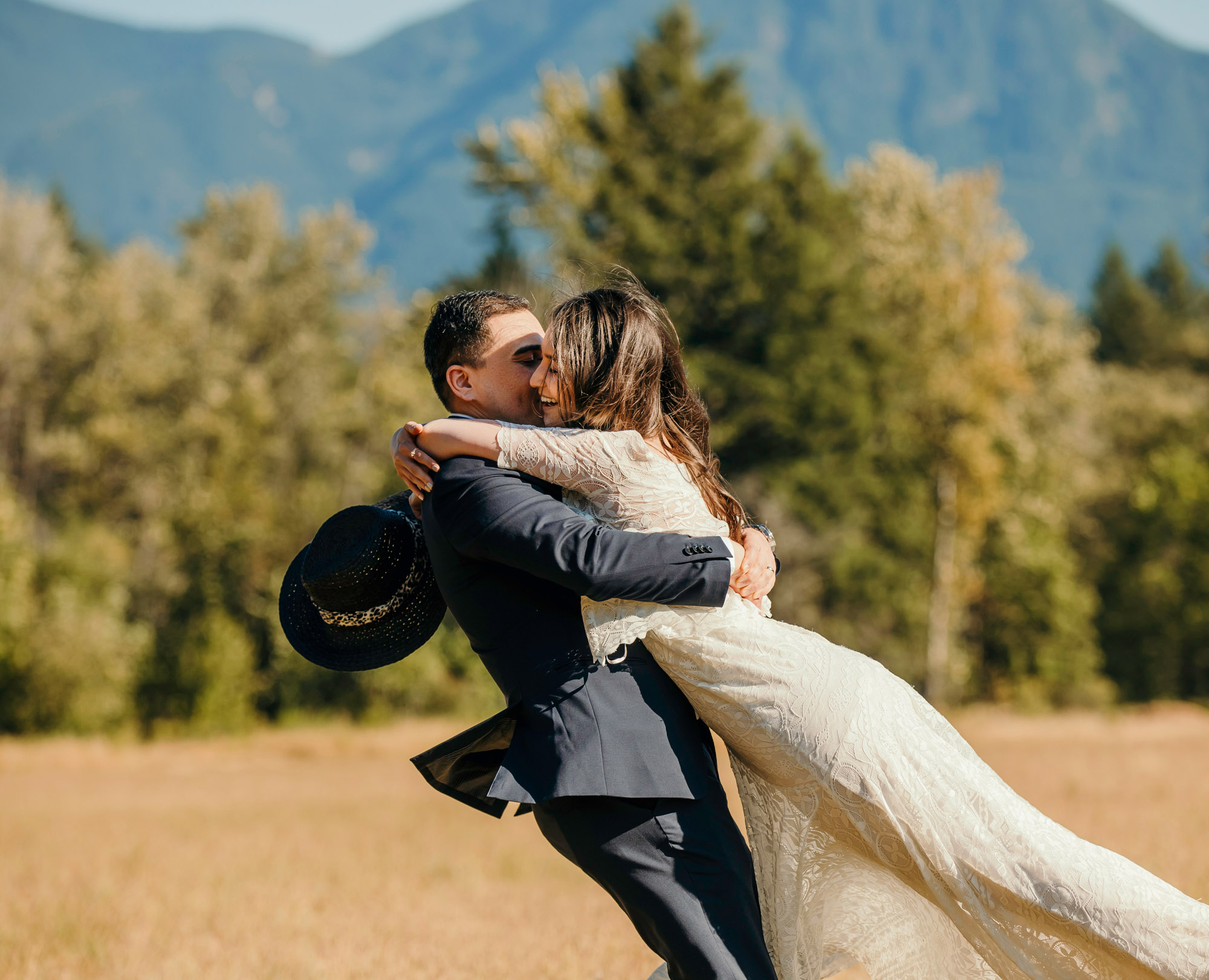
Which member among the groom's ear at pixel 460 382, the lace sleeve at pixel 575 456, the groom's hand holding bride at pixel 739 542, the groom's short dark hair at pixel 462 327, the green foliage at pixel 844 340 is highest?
the green foliage at pixel 844 340

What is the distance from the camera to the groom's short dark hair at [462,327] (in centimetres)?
305

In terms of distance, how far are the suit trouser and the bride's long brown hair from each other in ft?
2.66

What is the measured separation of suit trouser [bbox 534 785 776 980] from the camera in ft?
8.75

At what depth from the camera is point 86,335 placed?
1334 inches

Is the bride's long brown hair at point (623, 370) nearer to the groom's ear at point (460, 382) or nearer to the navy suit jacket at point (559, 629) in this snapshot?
the navy suit jacket at point (559, 629)

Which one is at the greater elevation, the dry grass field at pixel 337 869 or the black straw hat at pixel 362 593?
the black straw hat at pixel 362 593

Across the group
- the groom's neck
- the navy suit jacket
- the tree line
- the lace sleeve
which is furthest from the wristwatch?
the tree line

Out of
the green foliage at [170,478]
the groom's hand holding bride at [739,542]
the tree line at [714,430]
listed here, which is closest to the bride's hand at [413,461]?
the groom's hand holding bride at [739,542]

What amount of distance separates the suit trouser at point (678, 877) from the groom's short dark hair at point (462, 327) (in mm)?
1140

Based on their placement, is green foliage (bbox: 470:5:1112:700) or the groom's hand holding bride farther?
green foliage (bbox: 470:5:1112:700)

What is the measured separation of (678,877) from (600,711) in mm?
423

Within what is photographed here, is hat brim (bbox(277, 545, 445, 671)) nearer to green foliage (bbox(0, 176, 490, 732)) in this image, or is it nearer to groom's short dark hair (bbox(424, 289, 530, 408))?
groom's short dark hair (bbox(424, 289, 530, 408))

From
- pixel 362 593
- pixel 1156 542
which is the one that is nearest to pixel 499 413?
pixel 362 593

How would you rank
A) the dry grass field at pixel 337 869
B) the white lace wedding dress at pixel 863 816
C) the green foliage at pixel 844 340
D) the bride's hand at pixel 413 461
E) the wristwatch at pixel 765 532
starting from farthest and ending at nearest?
the green foliage at pixel 844 340, the dry grass field at pixel 337 869, the wristwatch at pixel 765 532, the bride's hand at pixel 413 461, the white lace wedding dress at pixel 863 816
